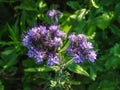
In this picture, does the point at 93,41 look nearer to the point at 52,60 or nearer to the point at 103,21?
the point at 103,21

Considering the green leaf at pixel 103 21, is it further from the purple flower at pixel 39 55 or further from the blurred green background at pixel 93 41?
the purple flower at pixel 39 55

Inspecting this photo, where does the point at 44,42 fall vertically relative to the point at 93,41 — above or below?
below

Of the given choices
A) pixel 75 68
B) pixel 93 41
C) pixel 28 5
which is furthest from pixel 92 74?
pixel 28 5

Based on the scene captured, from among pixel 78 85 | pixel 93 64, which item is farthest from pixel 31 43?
pixel 78 85

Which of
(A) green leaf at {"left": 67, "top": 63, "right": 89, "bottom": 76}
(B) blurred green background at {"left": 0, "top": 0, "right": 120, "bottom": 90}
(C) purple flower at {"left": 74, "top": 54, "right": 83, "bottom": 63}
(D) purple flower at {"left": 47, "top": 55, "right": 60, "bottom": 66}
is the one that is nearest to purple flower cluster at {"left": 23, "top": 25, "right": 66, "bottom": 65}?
(D) purple flower at {"left": 47, "top": 55, "right": 60, "bottom": 66}

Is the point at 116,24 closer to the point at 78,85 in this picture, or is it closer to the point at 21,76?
the point at 78,85
